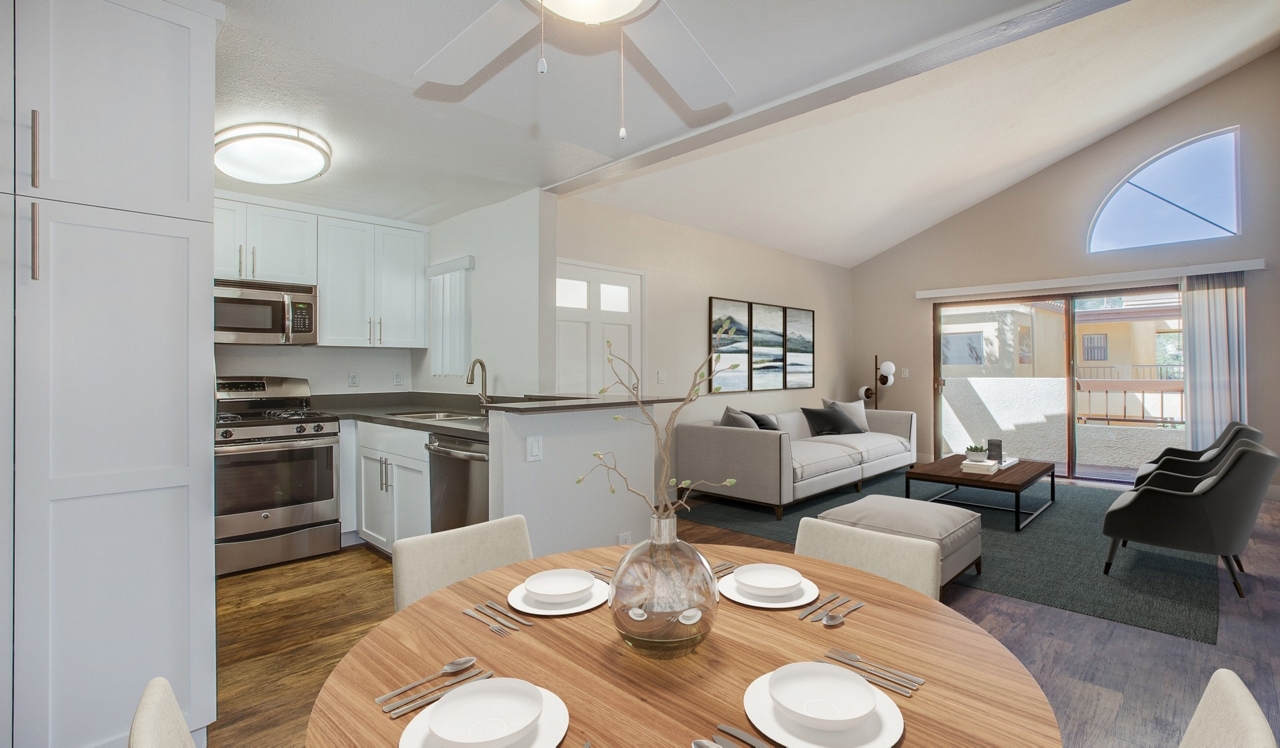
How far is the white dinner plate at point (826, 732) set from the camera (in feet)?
2.37

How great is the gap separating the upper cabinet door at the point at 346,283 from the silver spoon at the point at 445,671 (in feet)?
11.5

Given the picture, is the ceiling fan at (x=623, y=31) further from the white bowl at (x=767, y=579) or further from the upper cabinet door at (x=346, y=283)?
the upper cabinet door at (x=346, y=283)

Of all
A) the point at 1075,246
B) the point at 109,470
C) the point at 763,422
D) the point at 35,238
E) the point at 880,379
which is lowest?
the point at 763,422

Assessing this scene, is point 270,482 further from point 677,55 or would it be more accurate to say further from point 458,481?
point 677,55

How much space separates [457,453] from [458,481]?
0.49 ft

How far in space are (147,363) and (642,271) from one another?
3.50 metres

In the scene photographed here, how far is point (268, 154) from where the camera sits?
243 cm

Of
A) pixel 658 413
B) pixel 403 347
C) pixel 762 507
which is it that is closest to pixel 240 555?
pixel 403 347

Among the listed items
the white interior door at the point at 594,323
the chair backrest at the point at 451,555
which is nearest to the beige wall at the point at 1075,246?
the white interior door at the point at 594,323

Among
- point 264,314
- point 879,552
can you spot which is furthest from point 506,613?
point 264,314

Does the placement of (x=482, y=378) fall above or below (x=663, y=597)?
above

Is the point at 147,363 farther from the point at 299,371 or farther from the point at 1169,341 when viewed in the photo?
the point at 1169,341

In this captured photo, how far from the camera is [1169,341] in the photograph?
5.45 meters

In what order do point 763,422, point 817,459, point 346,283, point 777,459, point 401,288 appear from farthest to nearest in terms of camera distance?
point 763,422, point 817,459, point 777,459, point 401,288, point 346,283
